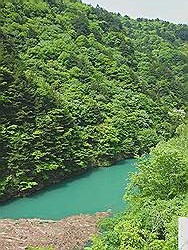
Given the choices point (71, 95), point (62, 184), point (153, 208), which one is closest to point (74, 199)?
point (62, 184)

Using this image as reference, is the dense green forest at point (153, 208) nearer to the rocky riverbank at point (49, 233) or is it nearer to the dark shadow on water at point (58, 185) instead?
the rocky riverbank at point (49, 233)

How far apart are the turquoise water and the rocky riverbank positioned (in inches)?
120

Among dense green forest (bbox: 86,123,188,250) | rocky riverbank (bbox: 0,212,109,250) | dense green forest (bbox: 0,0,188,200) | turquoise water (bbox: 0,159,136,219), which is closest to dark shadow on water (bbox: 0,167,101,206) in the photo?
turquoise water (bbox: 0,159,136,219)

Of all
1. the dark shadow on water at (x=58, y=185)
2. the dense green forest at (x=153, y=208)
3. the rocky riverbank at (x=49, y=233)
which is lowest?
the dark shadow on water at (x=58, y=185)

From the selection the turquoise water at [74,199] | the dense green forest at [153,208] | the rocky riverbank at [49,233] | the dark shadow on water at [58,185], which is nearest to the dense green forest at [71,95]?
the dark shadow on water at [58,185]

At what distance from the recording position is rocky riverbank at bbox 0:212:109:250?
13.4 metres

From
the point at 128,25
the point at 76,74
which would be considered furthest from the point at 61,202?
the point at 128,25

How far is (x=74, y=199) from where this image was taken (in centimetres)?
2133

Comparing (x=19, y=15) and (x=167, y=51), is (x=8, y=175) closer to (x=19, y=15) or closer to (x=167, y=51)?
(x=19, y=15)

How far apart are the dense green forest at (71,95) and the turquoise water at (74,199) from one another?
79 centimetres

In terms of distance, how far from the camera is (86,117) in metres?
30.3

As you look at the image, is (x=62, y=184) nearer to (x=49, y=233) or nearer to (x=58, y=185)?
(x=58, y=185)

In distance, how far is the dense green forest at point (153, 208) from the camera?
8.45 m

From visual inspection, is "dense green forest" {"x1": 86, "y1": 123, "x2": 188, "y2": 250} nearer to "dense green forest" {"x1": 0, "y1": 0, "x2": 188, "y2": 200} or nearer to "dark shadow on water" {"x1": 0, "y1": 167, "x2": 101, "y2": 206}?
"dark shadow on water" {"x1": 0, "y1": 167, "x2": 101, "y2": 206}
